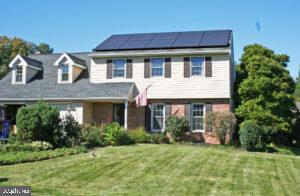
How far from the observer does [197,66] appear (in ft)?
83.7

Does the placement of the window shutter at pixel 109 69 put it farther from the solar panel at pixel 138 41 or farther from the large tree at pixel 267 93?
the large tree at pixel 267 93

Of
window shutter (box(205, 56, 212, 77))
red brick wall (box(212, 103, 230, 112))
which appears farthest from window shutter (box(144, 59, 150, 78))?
red brick wall (box(212, 103, 230, 112))

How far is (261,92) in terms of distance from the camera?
83.4 feet

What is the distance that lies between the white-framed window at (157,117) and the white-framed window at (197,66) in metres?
2.92

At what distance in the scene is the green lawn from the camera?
11.7 metres

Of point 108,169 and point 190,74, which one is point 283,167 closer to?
point 108,169

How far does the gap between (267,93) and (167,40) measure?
748 cm

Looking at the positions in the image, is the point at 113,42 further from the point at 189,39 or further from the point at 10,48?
the point at 10,48

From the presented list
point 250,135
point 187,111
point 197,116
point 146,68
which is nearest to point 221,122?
point 250,135

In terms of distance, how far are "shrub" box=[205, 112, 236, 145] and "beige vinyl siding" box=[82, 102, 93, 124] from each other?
7924mm

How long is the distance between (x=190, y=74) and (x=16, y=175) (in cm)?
1429

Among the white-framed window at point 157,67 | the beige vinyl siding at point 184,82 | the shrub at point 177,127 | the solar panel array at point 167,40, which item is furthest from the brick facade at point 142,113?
the solar panel array at point 167,40

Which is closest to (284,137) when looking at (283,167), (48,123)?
(283,167)

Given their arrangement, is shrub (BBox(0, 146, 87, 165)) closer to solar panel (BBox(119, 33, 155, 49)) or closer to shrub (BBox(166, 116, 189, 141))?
shrub (BBox(166, 116, 189, 141))
